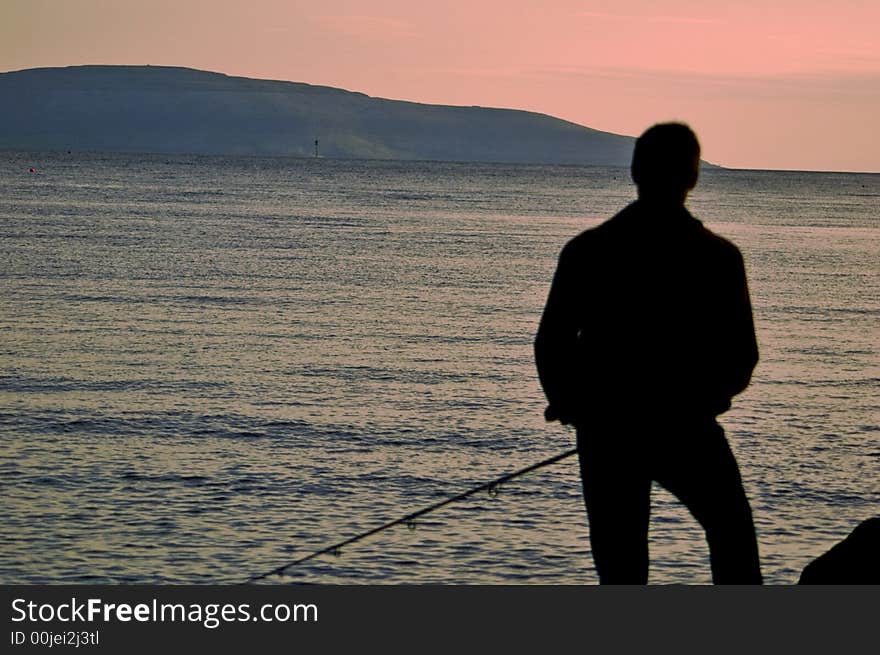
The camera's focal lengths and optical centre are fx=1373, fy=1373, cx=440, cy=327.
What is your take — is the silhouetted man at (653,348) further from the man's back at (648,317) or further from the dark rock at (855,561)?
the dark rock at (855,561)

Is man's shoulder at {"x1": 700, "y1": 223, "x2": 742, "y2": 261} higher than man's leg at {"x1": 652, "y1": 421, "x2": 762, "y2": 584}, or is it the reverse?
man's shoulder at {"x1": 700, "y1": 223, "x2": 742, "y2": 261}

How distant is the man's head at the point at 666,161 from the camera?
15.7 feet

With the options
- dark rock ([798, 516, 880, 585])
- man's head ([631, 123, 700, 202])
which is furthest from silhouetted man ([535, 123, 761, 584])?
dark rock ([798, 516, 880, 585])

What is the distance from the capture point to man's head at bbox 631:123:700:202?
15.7 feet

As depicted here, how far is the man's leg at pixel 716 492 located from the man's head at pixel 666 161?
2.77 feet

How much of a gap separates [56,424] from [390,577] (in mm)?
6058

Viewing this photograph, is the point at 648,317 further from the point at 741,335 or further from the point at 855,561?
the point at 855,561

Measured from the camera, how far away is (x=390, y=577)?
31.2ft

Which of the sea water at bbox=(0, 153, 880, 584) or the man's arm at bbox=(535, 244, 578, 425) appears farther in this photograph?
the sea water at bbox=(0, 153, 880, 584)

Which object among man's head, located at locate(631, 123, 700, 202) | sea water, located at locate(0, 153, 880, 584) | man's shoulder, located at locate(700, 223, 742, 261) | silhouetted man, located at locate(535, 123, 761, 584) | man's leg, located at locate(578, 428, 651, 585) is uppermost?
man's head, located at locate(631, 123, 700, 202)

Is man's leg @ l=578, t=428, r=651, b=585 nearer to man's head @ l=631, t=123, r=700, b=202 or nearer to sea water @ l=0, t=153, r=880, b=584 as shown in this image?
man's head @ l=631, t=123, r=700, b=202

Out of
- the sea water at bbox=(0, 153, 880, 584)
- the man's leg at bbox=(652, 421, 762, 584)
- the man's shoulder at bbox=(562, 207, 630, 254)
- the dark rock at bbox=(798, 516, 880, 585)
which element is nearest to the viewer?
the man's shoulder at bbox=(562, 207, 630, 254)

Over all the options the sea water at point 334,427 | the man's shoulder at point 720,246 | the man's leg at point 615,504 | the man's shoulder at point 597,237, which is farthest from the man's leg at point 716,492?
the sea water at point 334,427
